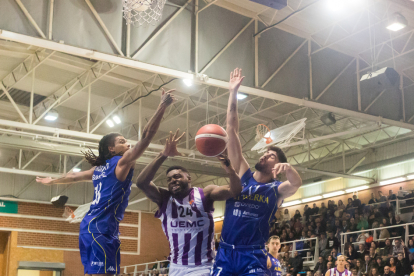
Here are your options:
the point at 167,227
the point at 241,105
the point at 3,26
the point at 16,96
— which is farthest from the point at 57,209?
the point at 167,227

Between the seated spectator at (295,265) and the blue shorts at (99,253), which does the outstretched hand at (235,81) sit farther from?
the seated spectator at (295,265)

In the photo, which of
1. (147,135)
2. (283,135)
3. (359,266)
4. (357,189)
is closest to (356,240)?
(359,266)

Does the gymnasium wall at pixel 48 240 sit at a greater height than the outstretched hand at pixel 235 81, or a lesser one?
lesser

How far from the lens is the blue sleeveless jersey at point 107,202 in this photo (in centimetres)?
572

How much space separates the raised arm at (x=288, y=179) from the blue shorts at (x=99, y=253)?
2.05 m

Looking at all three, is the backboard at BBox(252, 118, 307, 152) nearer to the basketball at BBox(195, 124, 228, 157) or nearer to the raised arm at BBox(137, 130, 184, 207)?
the basketball at BBox(195, 124, 228, 157)

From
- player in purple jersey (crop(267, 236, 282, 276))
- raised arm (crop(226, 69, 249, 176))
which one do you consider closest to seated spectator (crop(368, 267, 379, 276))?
player in purple jersey (crop(267, 236, 282, 276))

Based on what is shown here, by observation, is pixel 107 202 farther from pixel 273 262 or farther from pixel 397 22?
pixel 397 22

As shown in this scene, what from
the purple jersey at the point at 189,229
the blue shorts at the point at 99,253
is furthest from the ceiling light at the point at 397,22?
the blue shorts at the point at 99,253

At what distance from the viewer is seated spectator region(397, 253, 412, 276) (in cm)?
1538

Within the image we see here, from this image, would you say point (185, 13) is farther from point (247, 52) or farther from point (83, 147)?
point (83, 147)

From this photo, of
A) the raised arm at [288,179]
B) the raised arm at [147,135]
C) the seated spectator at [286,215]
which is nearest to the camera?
the raised arm at [147,135]

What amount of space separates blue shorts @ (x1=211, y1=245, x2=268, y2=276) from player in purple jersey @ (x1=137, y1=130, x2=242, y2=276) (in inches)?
5.8

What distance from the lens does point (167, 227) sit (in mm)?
5801
